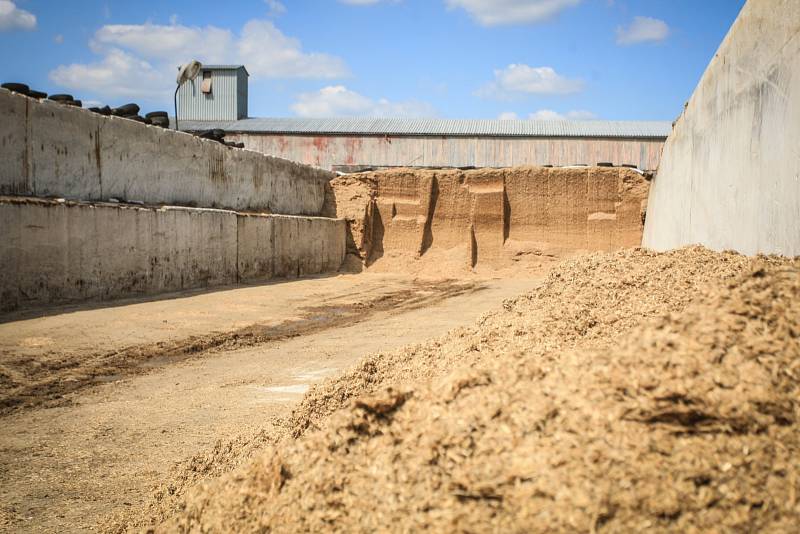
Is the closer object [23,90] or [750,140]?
[750,140]

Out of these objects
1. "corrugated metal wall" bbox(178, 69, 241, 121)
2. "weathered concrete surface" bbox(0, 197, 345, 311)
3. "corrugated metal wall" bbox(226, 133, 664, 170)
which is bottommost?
"weathered concrete surface" bbox(0, 197, 345, 311)

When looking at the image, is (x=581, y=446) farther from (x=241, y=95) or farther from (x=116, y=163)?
(x=241, y=95)

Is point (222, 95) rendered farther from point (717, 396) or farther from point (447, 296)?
point (717, 396)

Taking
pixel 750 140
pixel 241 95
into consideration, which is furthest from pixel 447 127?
pixel 750 140

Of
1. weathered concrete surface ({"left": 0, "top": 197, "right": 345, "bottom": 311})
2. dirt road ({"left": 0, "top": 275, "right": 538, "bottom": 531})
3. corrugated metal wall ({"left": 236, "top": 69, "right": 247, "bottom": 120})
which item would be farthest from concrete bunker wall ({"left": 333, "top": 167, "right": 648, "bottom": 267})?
corrugated metal wall ({"left": 236, "top": 69, "right": 247, "bottom": 120})

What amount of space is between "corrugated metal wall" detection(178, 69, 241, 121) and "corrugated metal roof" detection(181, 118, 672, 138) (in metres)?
0.58

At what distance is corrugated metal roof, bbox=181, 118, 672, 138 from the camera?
2192 cm

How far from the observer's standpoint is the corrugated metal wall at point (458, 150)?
846 inches

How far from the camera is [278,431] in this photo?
7.58ft

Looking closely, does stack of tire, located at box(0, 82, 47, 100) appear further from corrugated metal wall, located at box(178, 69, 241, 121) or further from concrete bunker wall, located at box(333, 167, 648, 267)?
corrugated metal wall, located at box(178, 69, 241, 121)

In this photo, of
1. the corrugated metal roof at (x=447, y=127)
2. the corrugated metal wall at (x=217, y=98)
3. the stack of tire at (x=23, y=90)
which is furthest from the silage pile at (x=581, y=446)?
the corrugated metal wall at (x=217, y=98)

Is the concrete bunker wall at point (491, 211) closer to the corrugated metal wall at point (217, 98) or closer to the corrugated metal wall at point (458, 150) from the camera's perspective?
the corrugated metal wall at point (458, 150)

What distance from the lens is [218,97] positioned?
2441 centimetres

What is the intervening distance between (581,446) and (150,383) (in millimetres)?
2978
